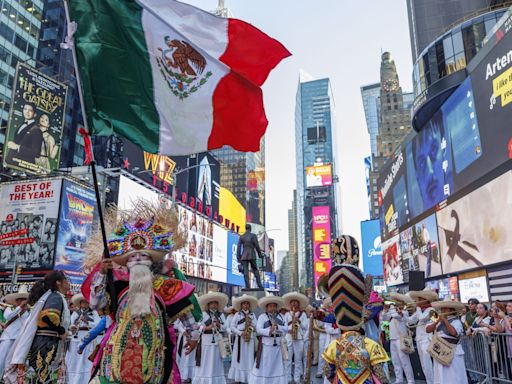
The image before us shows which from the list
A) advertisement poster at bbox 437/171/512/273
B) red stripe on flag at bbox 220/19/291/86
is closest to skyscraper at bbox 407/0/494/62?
advertisement poster at bbox 437/171/512/273

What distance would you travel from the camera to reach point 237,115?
6227mm

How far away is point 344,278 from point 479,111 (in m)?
20.6

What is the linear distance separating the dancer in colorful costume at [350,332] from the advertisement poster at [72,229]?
2984 cm

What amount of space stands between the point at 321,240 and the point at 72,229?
235 ft

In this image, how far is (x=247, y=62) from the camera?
623 cm

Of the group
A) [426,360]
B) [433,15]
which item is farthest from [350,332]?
[433,15]

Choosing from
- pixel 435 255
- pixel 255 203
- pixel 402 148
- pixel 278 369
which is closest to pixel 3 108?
pixel 402 148

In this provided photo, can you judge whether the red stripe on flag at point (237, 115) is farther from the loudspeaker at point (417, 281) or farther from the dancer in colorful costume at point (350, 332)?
the loudspeaker at point (417, 281)

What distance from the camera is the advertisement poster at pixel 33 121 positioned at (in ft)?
86.5

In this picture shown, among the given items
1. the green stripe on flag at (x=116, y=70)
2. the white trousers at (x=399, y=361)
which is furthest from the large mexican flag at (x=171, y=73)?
the white trousers at (x=399, y=361)

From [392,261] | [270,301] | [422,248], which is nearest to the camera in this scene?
[270,301]

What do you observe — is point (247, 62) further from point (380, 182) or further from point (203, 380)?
point (380, 182)

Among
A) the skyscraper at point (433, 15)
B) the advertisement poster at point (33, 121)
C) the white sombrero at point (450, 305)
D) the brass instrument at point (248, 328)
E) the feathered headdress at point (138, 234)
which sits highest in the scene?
the skyscraper at point (433, 15)

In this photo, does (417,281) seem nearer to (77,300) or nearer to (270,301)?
(270,301)
